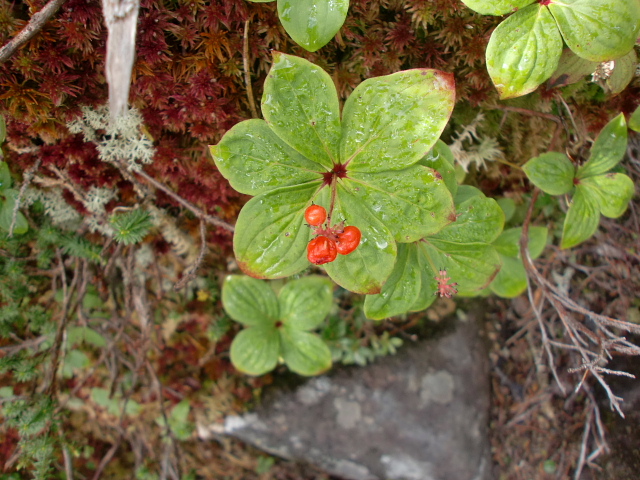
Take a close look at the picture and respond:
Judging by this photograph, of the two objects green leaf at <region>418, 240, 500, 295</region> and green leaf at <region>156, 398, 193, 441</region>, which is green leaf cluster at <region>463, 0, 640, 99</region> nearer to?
green leaf at <region>418, 240, 500, 295</region>

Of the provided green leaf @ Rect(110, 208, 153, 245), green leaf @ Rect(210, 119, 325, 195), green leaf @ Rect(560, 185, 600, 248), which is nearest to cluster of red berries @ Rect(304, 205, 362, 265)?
green leaf @ Rect(210, 119, 325, 195)

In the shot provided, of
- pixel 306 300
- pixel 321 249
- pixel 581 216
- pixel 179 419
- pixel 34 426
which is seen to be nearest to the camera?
pixel 321 249

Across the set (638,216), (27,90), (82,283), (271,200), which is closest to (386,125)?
(271,200)

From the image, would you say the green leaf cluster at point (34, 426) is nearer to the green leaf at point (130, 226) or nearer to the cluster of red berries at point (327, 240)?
the green leaf at point (130, 226)

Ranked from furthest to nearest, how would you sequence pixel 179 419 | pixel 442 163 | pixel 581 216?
1. pixel 179 419
2. pixel 581 216
3. pixel 442 163

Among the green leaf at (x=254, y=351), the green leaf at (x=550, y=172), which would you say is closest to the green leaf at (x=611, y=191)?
the green leaf at (x=550, y=172)

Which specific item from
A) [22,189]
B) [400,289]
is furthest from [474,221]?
[22,189]

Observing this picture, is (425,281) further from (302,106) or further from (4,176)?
(4,176)

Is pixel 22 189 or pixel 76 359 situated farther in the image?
pixel 76 359
